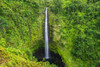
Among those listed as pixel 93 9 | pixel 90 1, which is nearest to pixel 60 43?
pixel 93 9

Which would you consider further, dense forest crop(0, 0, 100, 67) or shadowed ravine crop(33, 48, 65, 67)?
shadowed ravine crop(33, 48, 65, 67)

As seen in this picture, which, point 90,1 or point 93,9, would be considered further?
point 90,1

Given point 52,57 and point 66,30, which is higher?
point 66,30

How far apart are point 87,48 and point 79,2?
8.10 metres

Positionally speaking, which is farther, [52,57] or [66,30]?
[52,57]

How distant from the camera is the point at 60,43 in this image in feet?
45.4

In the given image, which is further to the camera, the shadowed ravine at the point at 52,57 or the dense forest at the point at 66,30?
the shadowed ravine at the point at 52,57

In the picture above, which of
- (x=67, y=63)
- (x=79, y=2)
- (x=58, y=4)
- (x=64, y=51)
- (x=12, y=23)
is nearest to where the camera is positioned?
(x=12, y=23)

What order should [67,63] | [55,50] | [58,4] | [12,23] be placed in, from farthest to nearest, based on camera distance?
[58,4], [55,50], [67,63], [12,23]

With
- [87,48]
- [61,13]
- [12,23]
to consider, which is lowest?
[87,48]

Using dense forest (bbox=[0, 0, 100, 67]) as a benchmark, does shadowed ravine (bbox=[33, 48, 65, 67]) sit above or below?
below

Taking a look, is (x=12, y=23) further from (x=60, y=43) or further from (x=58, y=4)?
(x=58, y=4)

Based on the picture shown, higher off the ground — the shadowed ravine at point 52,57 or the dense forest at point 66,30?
the dense forest at point 66,30

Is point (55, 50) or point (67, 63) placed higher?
point (55, 50)
